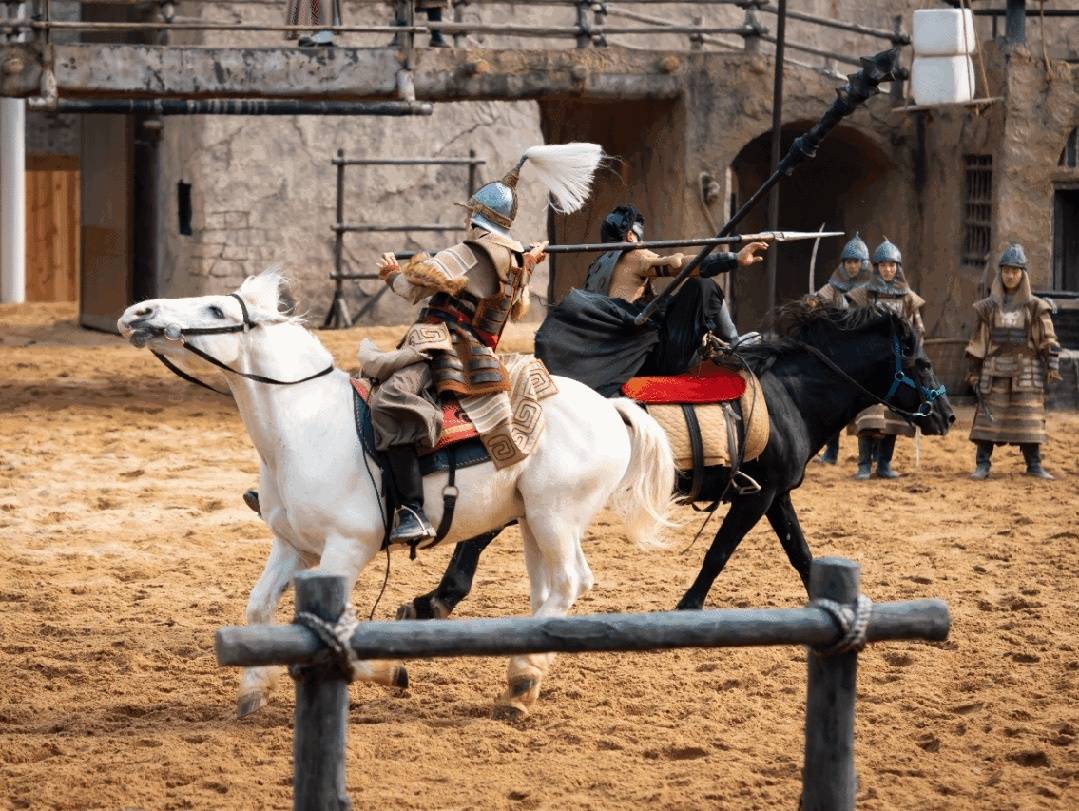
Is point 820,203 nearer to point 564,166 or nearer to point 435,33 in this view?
point 435,33

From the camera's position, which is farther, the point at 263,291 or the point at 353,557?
the point at 263,291

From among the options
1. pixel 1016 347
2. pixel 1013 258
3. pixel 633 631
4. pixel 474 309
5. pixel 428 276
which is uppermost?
pixel 1013 258

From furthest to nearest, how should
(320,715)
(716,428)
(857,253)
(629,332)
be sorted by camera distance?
(857,253)
(629,332)
(716,428)
(320,715)

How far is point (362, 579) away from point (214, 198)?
11254mm

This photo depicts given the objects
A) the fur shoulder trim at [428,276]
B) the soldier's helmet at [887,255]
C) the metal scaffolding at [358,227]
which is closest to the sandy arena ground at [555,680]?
the fur shoulder trim at [428,276]

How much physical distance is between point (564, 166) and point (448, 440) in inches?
54.5

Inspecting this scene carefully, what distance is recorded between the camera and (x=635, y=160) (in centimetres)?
1728

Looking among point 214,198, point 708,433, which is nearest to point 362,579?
point 708,433

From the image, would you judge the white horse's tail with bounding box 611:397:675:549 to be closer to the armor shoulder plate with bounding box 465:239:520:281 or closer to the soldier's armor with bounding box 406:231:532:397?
the soldier's armor with bounding box 406:231:532:397

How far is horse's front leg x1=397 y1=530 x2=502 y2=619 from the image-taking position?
7.61 metres

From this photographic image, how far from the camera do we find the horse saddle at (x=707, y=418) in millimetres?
7840

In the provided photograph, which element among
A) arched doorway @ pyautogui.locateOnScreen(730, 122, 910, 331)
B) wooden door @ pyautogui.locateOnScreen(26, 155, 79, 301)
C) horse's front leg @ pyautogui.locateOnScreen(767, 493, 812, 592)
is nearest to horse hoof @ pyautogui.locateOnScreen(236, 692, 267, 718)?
horse's front leg @ pyautogui.locateOnScreen(767, 493, 812, 592)

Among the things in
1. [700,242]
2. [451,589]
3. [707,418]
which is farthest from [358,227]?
[700,242]

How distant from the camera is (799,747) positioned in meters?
6.25
